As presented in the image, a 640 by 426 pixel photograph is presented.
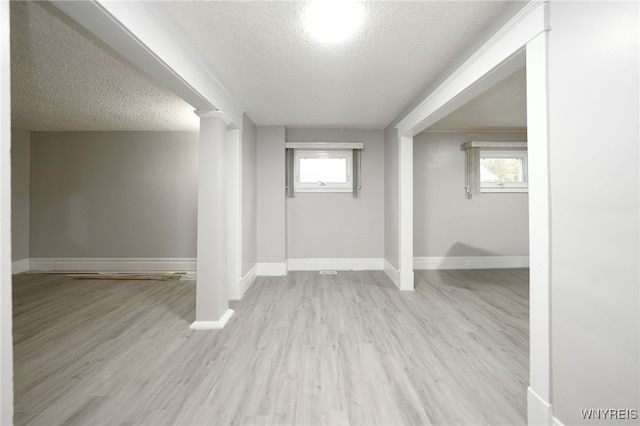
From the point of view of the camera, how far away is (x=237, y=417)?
5.17 ft

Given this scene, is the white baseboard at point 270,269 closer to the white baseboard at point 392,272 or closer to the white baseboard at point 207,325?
the white baseboard at point 392,272

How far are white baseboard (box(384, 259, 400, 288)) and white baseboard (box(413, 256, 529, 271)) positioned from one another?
614 millimetres

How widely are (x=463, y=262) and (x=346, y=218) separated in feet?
7.16

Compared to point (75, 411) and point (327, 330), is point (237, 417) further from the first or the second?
point (327, 330)

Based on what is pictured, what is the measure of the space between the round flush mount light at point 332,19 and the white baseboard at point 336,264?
3483mm

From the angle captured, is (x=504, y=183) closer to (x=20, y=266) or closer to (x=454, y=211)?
(x=454, y=211)

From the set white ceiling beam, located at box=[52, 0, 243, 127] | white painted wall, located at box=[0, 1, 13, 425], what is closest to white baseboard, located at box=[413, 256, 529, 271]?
white ceiling beam, located at box=[52, 0, 243, 127]

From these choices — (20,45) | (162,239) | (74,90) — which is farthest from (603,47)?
(162,239)

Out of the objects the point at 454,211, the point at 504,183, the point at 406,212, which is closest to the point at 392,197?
the point at 406,212

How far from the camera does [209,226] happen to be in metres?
2.77

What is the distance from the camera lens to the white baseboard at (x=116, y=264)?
496 centimetres

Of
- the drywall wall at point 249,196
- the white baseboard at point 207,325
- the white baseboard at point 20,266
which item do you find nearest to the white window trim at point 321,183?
the drywall wall at point 249,196

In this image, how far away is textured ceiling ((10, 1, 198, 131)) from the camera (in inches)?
79.4

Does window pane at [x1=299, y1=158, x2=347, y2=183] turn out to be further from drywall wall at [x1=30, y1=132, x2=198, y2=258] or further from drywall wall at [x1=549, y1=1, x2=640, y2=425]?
drywall wall at [x1=549, y1=1, x2=640, y2=425]
